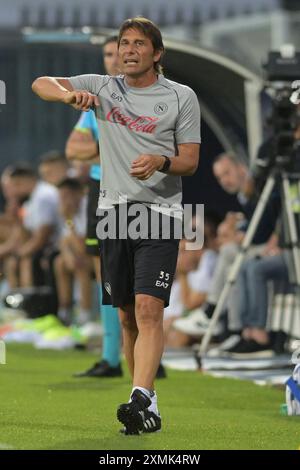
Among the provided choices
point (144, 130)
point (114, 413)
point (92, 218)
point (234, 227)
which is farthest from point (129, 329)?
point (234, 227)

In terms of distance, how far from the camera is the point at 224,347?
12242 mm

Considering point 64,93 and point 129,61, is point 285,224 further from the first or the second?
point 64,93

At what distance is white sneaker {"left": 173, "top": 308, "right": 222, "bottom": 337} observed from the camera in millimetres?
12828

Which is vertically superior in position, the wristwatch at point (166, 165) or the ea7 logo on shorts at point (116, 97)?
the ea7 logo on shorts at point (116, 97)

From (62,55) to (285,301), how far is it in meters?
13.3

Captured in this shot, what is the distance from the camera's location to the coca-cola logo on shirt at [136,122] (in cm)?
654

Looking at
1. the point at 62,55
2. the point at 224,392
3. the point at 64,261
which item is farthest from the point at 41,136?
the point at 224,392

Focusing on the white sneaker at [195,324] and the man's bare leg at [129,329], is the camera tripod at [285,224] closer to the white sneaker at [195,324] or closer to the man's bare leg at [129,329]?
the white sneaker at [195,324]

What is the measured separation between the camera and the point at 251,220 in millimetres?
11383

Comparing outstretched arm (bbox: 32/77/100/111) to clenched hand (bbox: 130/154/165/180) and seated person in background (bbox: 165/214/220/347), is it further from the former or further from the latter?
seated person in background (bbox: 165/214/220/347)

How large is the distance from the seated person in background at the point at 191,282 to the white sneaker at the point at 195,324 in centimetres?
9

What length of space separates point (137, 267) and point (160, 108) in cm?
76

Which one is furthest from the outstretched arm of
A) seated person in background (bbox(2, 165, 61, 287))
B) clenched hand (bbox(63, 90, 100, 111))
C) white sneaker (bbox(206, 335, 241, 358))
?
seated person in background (bbox(2, 165, 61, 287))

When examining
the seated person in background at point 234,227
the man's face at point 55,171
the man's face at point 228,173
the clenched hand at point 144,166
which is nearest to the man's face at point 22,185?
the man's face at point 55,171
